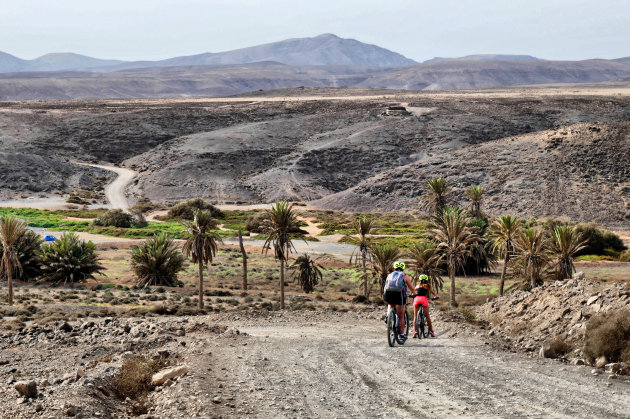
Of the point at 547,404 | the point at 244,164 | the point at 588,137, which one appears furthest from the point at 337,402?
the point at 244,164

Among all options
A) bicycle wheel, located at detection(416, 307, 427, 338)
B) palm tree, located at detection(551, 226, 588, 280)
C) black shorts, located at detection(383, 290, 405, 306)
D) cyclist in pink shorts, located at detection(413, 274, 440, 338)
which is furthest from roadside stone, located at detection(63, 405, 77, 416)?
palm tree, located at detection(551, 226, 588, 280)

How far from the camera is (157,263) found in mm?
42781

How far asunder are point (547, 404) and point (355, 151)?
114 m

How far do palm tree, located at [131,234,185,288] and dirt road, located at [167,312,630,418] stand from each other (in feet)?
87.2

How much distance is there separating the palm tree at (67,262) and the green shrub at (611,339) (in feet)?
111

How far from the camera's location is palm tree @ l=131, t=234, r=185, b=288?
42.6m

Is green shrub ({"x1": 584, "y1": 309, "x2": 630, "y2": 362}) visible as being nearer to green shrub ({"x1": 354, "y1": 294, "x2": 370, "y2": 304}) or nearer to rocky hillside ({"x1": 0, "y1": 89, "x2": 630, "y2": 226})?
green shrub ({"x1": 354, "y1": 294, "x2": 370, "y2": 304})

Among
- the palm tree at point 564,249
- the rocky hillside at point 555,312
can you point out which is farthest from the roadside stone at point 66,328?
the palm tree at point 564,249

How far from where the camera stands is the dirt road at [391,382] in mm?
10781

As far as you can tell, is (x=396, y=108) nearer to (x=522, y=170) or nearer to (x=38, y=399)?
(x=522, y=170)

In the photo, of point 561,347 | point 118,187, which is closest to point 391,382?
point 561,347

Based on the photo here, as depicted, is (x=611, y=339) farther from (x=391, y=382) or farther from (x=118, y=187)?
(x=118, y=187)

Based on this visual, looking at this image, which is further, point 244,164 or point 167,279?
point 244,164

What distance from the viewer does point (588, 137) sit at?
98.3 m
